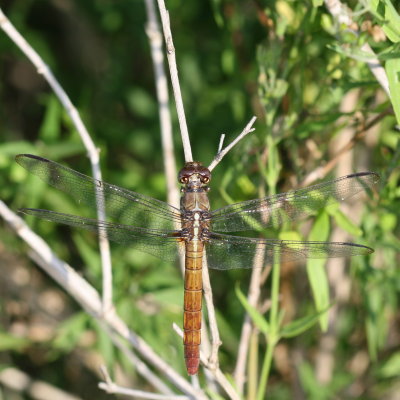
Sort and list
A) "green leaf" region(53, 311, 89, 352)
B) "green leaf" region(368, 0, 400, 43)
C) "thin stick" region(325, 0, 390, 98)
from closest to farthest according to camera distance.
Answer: "green leaf" region(368, 0, 400, 43) → "thin stick" region(325, 0, 390, 98) → "green leaf" region(53, 311, 89, 352)

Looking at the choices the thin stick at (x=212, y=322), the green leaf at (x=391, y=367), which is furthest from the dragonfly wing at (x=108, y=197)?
the green leaf at (x=391, y=367)

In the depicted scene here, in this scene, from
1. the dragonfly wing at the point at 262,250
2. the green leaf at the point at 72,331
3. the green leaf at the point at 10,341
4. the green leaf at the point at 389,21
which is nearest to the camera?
the green leaf at the point at 389,21

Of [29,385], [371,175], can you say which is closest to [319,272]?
[371,175]

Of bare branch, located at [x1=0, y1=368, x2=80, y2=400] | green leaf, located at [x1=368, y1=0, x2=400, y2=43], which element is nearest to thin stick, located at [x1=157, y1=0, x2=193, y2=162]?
green leaf, located at [x1=368, y1=0, x2=400, y2=43]

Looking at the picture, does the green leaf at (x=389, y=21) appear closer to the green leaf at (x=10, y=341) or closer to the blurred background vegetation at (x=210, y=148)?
the blurred background vegetation at (x=210, y=148)

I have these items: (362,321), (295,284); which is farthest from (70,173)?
(362,321)

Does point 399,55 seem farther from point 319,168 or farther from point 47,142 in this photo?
point 47,142

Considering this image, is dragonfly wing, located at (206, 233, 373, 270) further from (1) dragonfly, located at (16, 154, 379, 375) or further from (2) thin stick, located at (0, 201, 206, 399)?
(2) thin stick, located at (0, 201, 206, 399)
